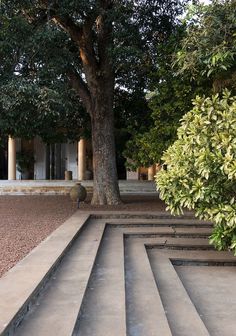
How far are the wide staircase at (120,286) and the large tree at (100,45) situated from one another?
3803 millimetres

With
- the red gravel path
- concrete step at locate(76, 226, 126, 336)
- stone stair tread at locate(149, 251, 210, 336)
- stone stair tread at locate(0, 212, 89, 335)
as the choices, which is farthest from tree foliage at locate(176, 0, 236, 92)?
the red gravel path

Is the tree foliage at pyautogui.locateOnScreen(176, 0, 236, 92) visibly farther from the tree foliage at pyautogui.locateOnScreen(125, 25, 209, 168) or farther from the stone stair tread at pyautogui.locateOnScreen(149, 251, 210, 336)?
the tree foliage at pyautogui.locateOnScreen(125, 25, 209, 168)

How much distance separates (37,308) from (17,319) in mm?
495

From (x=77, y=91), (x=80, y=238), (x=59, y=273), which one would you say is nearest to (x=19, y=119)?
(x=77, y=91)

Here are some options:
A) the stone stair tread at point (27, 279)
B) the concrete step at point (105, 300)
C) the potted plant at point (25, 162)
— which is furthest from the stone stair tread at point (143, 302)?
the potted plant at point (25, 162)

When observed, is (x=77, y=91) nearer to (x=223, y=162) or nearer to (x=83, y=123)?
(x=83, y=123)

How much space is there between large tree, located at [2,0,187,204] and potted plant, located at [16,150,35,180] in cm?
954

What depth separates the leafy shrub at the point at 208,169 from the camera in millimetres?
5473

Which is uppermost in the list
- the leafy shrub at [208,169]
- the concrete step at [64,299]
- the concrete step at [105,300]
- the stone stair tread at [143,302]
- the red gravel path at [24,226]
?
the leafy shrub at [208,169]

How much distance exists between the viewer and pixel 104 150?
1181 centimetres

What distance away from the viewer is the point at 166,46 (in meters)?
9.99

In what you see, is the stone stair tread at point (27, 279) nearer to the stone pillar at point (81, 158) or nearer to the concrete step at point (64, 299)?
the concrete step at point (64, 299)

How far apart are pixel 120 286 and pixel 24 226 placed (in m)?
4.10

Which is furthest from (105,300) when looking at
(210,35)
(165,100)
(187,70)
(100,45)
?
(100,45)
